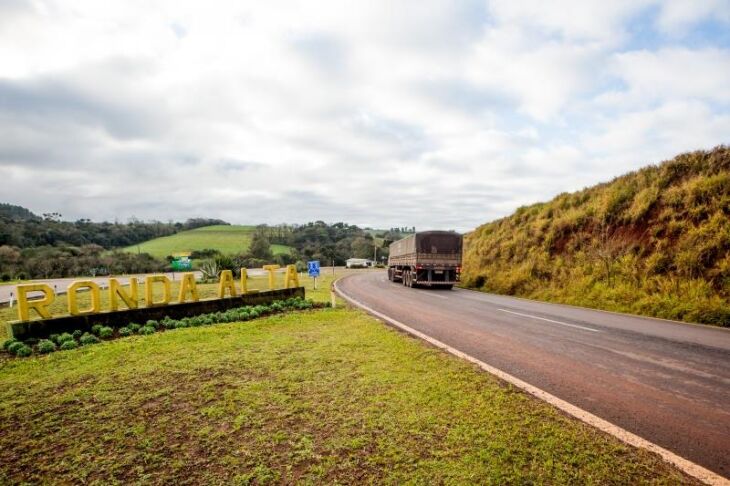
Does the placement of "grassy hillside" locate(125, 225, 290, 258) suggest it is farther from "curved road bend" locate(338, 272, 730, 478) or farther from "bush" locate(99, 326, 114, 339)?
"curved road bend" locate(338, 272, 730, 478)

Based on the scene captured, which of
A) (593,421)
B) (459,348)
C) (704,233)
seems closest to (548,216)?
Answer: (704,233)

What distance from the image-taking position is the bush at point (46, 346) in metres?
6.79

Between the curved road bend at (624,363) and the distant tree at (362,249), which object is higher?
the distant tree at (362,249)

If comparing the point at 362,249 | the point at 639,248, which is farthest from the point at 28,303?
the point at 362,249

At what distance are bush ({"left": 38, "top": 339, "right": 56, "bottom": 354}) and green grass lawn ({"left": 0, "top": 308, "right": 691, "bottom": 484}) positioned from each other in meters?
0.66

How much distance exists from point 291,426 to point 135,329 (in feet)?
22.5

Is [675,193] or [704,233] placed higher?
[675,193]

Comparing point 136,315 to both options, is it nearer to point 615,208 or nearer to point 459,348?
point 459,348

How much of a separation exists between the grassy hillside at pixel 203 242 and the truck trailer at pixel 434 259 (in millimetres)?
70605

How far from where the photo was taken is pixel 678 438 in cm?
336

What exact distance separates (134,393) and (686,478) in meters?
5.74

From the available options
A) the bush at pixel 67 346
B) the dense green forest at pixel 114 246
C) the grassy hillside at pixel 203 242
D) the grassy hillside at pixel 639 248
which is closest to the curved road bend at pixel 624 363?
the grassy hillside at pixel 639 248

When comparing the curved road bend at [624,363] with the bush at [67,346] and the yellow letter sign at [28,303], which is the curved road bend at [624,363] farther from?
the yellow letter sign at [28,303]

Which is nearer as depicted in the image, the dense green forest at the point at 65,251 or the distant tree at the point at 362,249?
the dense green forest at the point at 65,251
